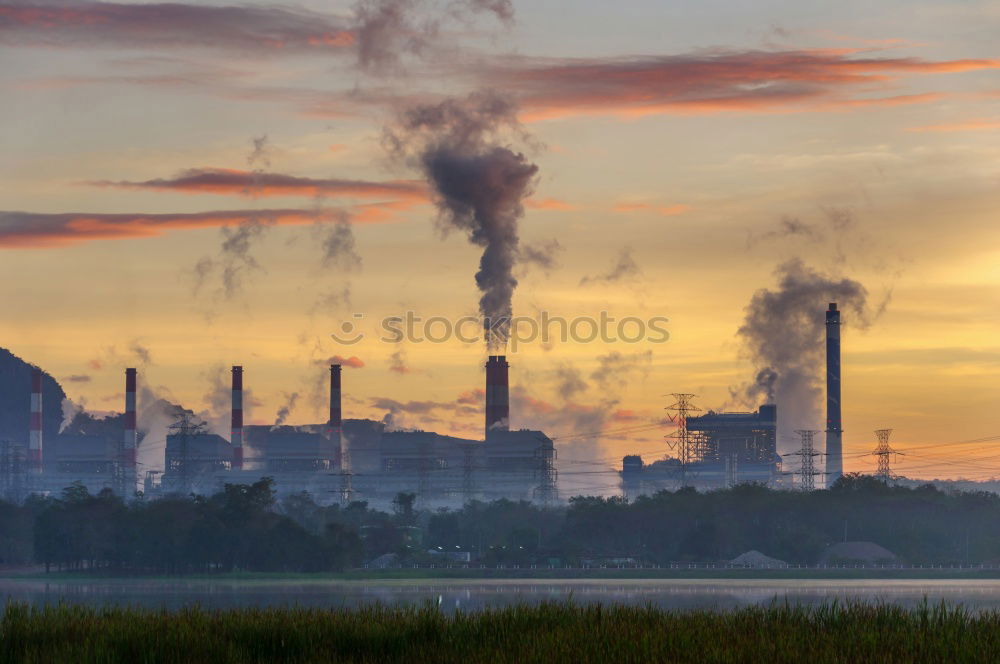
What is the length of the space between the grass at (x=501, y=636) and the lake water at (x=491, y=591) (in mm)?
72732

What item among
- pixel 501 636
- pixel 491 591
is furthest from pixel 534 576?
pixel 501 636

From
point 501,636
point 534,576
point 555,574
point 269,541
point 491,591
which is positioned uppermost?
point 501,636

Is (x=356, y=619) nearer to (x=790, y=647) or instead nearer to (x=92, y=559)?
(x=790, y=647)

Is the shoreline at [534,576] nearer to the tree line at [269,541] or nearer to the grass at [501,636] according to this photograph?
the tree line at [269,541]

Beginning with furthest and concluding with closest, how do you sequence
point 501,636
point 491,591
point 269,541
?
point 269,541, point 491,591, point 501,636

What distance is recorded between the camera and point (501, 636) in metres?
37.6

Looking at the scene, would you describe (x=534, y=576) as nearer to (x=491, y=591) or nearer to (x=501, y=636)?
(x=491, y=591)

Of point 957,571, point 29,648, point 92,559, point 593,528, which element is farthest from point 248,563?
point 29,648

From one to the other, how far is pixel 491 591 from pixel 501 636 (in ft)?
369

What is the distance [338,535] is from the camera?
590 feet

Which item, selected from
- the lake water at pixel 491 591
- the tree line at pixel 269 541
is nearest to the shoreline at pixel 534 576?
the lake water at pixel 491 591

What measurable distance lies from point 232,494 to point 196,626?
145 meters

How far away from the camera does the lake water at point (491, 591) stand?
123438 millimetres

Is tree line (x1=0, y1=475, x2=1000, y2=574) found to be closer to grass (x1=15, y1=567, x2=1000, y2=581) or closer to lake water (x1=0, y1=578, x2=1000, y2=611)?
grass (x1=15, y1=567, x2=1000, y2=581)
